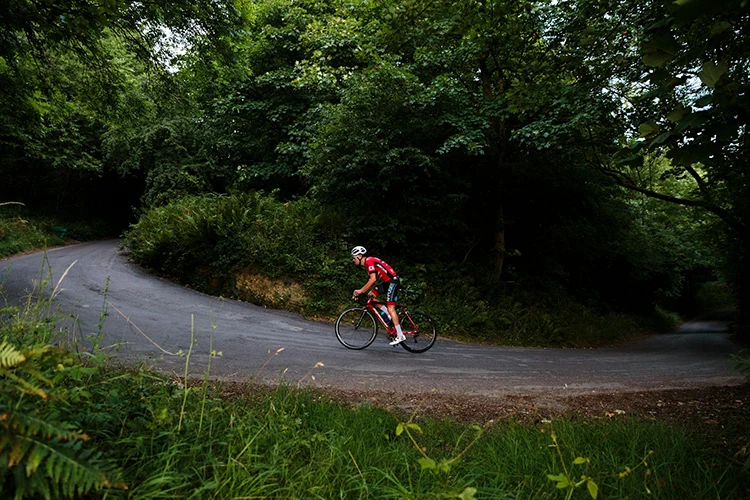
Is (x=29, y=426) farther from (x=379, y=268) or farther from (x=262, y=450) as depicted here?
(x=379, y=268)

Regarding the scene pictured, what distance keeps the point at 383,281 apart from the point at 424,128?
16.8ft

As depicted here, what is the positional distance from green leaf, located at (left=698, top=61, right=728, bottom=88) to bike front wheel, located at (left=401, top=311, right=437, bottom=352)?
616 cm

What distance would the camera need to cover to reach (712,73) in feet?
6.71

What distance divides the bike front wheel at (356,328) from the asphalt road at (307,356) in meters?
0.20

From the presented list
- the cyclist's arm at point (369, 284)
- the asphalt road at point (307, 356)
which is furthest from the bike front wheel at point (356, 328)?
the cyclist's arm at point (369, 284)

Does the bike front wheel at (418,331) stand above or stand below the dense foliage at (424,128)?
below

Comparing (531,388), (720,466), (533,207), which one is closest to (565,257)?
(533,207)

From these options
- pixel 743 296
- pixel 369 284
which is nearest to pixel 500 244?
pixel 369 284

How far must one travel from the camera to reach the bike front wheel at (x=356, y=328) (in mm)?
7438

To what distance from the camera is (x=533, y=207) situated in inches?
585

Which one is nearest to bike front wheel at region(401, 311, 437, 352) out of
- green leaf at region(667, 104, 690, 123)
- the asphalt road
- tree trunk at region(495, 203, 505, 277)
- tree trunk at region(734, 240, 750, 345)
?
the asphalt road

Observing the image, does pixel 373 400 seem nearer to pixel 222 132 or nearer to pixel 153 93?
pixel 153 93

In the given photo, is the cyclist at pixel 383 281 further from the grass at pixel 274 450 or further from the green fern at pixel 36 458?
the green fern at pixel 36 458

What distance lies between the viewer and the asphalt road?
538 cm
